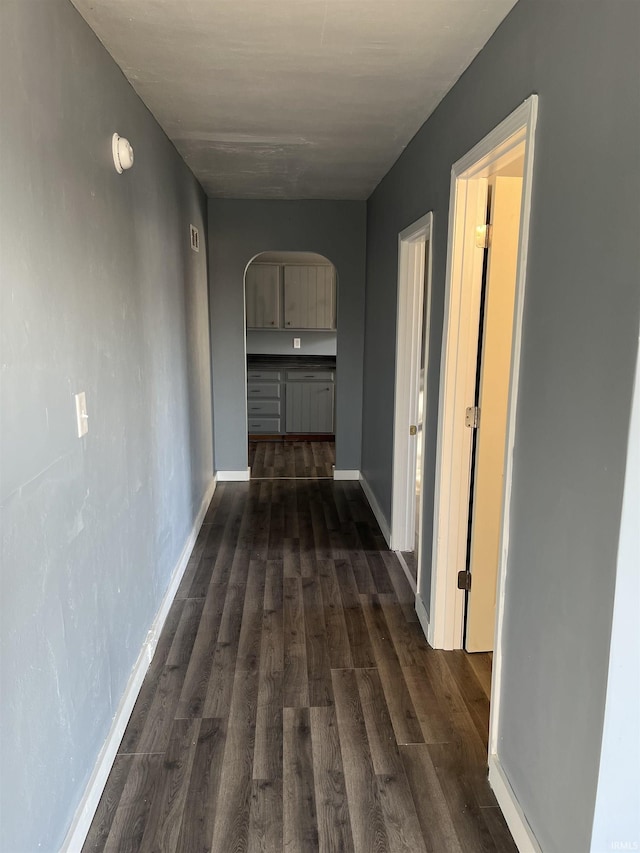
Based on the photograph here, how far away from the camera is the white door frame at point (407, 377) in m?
3.18

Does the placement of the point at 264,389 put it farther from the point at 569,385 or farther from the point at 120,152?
the point at 569,385

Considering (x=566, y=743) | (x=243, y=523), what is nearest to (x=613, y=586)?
(x=566, y=743)

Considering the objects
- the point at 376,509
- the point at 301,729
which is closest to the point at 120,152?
the point at 301,729

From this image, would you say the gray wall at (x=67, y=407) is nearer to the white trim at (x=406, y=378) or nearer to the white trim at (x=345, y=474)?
the white trim at (x=406, y=378)

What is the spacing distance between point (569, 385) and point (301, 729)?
1.56 meters

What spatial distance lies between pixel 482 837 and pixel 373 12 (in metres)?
2.43

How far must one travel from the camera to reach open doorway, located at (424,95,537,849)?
2131 millimetres

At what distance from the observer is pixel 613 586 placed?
3.62ft

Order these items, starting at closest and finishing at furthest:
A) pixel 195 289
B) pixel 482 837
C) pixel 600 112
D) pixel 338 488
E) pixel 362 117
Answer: pixel 600 112 < pixel 482 837 < pixel 362 117 < pixel 195 289 < pixel 338 488

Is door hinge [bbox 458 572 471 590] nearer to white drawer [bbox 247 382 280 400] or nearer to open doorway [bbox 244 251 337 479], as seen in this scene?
open doorway [bbox 244 251 337 479]

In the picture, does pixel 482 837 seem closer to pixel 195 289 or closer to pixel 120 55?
pixel 120 55

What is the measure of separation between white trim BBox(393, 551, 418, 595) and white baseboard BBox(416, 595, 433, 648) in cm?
12

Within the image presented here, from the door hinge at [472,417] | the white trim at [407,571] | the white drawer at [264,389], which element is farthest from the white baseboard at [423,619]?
the white drawer at [264,389]

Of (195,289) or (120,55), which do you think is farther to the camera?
(195,289)
